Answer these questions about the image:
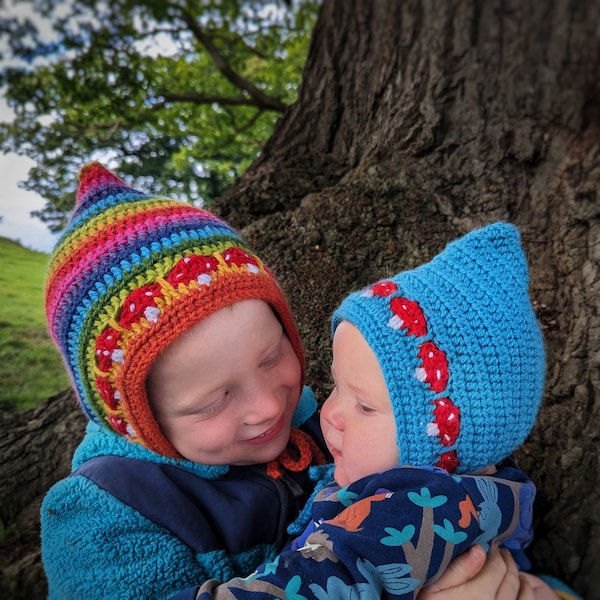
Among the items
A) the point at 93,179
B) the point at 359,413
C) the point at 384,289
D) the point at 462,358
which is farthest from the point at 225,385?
the point at 93,179

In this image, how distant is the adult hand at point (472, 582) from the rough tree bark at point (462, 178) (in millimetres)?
421

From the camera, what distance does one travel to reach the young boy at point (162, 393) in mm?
1228

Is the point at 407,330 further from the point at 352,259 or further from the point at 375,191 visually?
the point at 375,191

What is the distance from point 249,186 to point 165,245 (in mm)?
1052

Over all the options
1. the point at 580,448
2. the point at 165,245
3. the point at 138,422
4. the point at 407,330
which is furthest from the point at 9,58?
the point at 580,448

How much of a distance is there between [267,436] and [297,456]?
9.6 inches

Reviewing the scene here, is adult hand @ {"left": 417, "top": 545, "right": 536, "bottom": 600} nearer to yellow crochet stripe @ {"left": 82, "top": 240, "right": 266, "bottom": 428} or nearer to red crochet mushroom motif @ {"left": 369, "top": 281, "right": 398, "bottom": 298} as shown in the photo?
red crochet mushroom motif @ {"left": 369, "top": 281, "right": 398, "bottom": 298}

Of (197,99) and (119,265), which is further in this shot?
(197,99)

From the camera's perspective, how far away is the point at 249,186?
7.48ft

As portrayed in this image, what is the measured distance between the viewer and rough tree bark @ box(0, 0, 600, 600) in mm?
1572

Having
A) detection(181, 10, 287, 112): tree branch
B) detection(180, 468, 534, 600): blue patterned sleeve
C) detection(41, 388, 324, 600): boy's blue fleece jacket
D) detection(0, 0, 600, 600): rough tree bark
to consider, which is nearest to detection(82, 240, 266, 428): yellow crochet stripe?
detection(41, 388, 324, 600): boy's blue fleece jacket

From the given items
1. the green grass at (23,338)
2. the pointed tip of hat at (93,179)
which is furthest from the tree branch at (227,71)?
the pointed tip of hat at (93,179)

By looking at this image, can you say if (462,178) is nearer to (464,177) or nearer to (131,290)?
(464,177)

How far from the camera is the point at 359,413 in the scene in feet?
3.99
